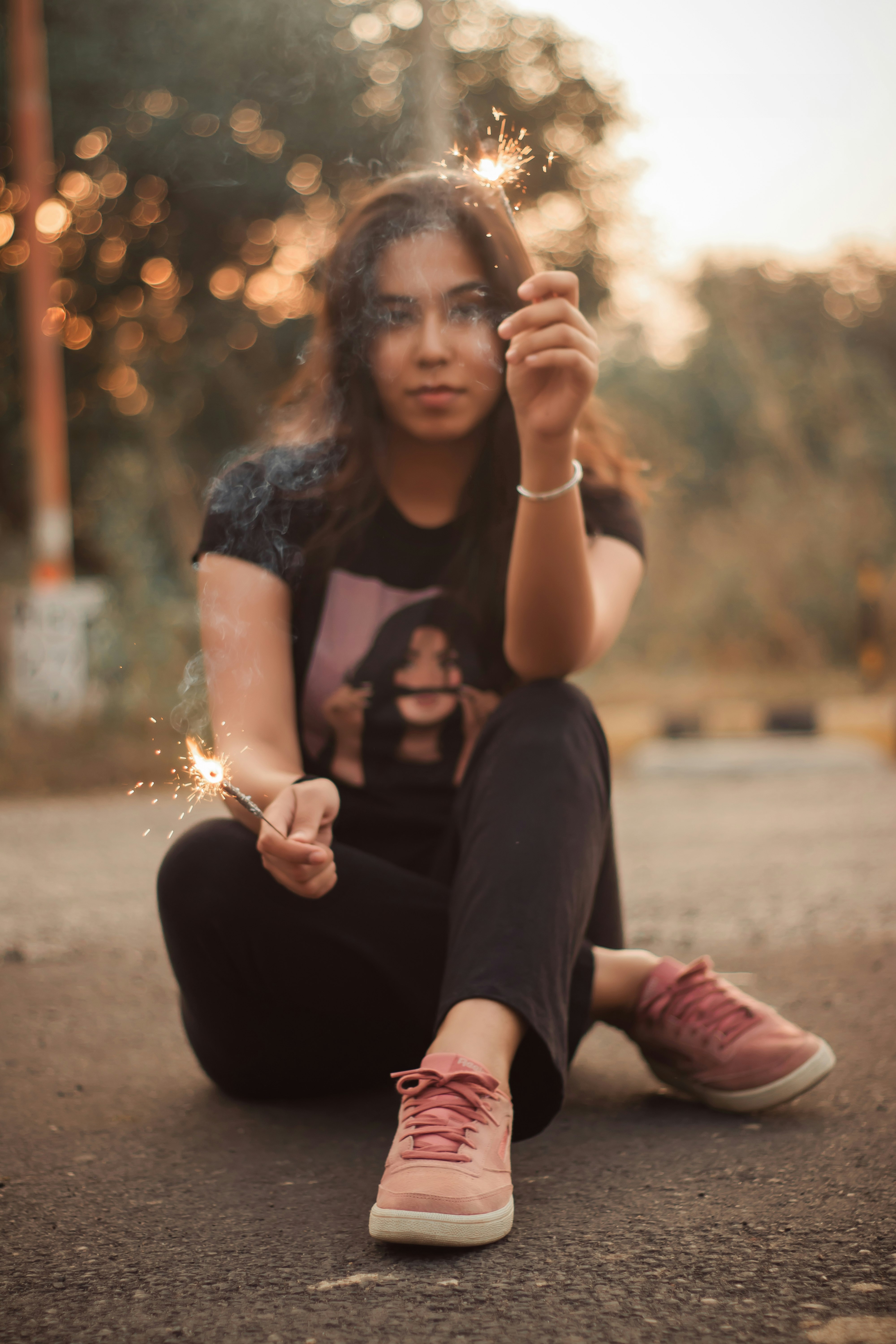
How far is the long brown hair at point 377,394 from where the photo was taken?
1699 mm

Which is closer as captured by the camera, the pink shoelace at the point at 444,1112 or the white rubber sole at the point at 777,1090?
the pink shoelace at the point at 444,1112

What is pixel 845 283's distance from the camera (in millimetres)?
15281

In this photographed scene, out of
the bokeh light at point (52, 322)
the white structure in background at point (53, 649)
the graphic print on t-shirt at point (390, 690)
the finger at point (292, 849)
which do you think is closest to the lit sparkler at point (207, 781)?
the finger at point (292, 849)

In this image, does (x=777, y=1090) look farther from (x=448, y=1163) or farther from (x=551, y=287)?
(x=551, y=287)

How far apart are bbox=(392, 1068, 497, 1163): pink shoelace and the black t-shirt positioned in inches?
18.0

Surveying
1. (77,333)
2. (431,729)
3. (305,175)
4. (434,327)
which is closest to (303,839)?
(431,729)

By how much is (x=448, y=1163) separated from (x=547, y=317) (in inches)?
37.5

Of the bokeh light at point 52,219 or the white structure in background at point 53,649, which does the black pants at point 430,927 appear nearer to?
the white structure in background at point 53,649

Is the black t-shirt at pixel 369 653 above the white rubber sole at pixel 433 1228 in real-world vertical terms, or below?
above

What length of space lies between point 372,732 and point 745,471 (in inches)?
420

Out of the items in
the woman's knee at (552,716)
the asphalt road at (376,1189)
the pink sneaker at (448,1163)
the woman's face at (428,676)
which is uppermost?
the woman's face at (428,676)

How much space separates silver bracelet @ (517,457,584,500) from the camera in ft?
5.15

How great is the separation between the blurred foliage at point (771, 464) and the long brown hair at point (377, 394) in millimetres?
5652

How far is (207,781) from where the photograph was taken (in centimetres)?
145
